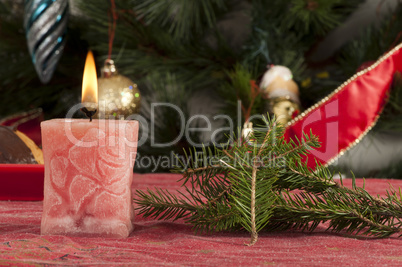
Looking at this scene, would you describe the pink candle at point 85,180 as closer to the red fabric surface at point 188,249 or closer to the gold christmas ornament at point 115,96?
the red fabric surface at point 188,249

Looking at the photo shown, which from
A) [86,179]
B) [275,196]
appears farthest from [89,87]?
[275,196]

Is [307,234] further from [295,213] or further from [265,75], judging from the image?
[265,75]

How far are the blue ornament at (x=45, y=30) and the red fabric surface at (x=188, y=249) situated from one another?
0.71 metres

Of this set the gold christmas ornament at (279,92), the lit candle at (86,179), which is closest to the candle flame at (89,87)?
the lit candle at (86,179)

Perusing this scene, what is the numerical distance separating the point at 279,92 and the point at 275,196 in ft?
2.09

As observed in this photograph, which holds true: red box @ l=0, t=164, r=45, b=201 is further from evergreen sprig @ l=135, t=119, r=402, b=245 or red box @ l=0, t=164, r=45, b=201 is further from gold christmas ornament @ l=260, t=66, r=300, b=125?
gold christmas ornament @ l=260, t=66, r=300, b=125

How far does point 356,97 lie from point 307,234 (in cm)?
54

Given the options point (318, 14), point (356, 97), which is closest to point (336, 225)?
point (356, 97)

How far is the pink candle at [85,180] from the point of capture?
14.3 inches

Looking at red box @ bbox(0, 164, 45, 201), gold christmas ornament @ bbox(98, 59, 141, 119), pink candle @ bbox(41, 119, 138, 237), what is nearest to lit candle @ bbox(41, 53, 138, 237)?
Answer: pink candle @ bbox(41, 119, 138, 237)

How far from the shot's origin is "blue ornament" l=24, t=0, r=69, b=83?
100cm

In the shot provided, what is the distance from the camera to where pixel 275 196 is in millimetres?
365

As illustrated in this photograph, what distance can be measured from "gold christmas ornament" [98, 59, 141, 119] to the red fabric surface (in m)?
0.48

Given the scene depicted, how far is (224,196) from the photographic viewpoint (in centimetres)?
39
